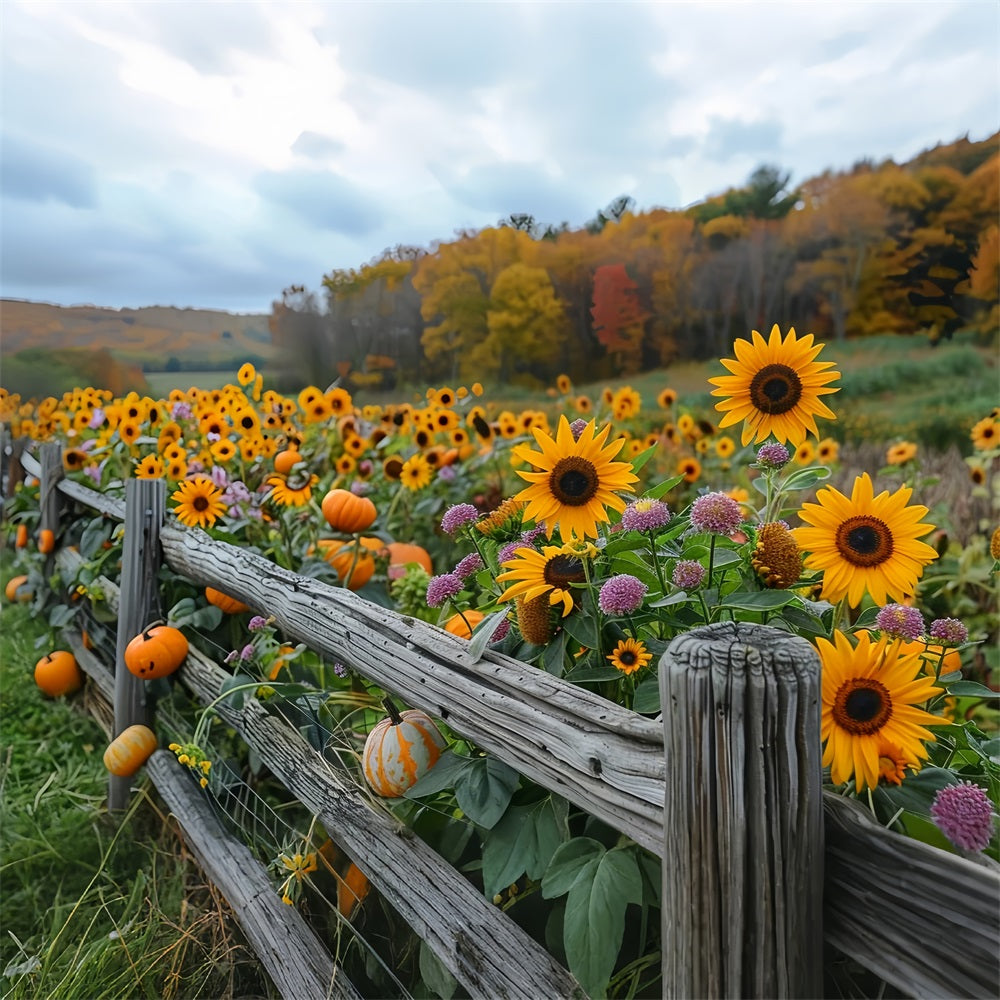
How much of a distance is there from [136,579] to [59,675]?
51.4 inches

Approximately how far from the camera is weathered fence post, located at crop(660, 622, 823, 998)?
75 cm

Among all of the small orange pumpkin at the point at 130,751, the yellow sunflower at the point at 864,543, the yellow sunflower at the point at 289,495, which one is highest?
the yellow sunflower at the point at 864,543

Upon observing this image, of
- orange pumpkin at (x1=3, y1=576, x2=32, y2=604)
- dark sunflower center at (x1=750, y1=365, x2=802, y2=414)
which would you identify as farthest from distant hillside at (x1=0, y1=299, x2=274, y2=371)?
dark sunflower center at (x1=750, y1=365, x2=802, y2=414)

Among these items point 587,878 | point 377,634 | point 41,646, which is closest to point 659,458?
point 41,646

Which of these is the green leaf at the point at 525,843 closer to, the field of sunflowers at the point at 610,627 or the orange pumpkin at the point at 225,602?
the field of sunflowers at the point at 610,627

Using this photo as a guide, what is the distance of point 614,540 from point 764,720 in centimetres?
47

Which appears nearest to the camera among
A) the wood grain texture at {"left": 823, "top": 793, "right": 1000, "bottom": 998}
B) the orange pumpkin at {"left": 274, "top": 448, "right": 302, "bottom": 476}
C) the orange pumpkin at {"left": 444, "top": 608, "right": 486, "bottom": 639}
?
the wood grain texture at {"left": 823, "top": 793, "right": 1000, "bottom": 998}

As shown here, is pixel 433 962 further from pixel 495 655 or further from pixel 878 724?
pixel 878 724

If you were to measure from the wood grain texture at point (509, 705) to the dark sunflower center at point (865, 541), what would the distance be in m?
0.36

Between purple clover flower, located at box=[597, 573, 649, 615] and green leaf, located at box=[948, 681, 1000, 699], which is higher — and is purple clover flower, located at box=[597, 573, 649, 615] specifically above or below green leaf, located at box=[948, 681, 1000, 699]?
above

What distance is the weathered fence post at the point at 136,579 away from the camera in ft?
8.46

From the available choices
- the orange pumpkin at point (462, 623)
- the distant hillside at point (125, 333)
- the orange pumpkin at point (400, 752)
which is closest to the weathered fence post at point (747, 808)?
the orange pumpkin at point (400, 752)

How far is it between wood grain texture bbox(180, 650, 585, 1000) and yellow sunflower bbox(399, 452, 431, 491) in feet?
5.11

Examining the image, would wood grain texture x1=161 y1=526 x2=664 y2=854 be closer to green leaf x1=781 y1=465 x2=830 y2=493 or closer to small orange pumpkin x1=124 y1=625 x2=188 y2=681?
green leaf x1=781 y1=465 x2=830 y2=493
